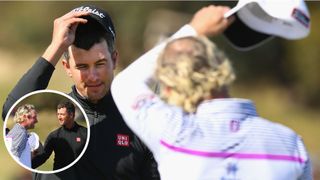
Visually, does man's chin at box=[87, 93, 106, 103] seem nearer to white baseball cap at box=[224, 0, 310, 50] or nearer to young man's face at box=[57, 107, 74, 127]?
young man's face at box=[57, 107, 74, 127]

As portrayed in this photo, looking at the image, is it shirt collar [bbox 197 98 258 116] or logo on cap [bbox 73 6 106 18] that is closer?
shirt collar [bbox 197 98 258 116]

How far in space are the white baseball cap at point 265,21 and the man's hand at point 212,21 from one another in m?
0.02

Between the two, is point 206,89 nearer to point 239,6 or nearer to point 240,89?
point 239,6

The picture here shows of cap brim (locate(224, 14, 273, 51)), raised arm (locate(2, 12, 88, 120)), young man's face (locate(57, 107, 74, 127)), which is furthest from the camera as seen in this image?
young man's face (locate(57, 107, 74, 127))

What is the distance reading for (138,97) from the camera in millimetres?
3031

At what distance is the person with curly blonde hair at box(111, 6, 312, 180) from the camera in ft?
9.67

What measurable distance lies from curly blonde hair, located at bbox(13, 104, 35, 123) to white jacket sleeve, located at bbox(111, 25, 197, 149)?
60 centimetres

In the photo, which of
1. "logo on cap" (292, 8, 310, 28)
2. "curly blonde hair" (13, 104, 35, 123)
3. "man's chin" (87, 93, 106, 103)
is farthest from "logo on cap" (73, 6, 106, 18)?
"logo on cap" (292, 8, 310, 28)

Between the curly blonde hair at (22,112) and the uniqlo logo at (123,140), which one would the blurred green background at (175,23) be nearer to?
the uniqlo logo at (123,140)

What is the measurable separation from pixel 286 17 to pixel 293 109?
17.9m

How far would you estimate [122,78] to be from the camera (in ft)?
10.0

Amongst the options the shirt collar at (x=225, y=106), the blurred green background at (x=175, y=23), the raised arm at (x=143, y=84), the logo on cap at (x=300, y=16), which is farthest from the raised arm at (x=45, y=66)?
the blurred green background at (x=175, y=23)

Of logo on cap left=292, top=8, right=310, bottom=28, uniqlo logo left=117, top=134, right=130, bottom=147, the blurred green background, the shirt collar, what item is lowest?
the blurred green background

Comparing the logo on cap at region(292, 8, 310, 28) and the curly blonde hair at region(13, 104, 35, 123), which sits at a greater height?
the logo on cap at region(292, 8, 310, 28)
